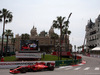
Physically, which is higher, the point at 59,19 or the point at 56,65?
the point at 59,19

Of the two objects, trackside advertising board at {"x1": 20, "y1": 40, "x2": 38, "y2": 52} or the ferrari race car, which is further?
trackside advertising board at {"x1": 20, "y1": 40, "x2": 38, "y2": 52}

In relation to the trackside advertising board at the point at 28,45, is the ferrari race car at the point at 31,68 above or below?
below

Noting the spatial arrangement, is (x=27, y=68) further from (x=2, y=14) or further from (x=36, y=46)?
(x=2, y=14)

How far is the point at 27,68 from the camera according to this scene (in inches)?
734

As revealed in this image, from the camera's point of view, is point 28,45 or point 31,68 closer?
point 31,68

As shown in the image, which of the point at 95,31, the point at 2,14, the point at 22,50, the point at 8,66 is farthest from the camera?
the point at 95,31

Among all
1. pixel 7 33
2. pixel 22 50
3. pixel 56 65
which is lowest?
pixel 56 65

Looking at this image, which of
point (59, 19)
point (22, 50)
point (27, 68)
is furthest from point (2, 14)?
point (27, 68)

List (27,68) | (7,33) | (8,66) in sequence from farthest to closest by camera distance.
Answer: (7,33)
(8,66)
(27,68)

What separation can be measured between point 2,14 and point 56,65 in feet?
72.1

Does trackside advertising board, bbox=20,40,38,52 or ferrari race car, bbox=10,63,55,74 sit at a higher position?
trackside advertising board, bbox=20,40,38,52

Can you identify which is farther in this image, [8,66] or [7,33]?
[7,33]

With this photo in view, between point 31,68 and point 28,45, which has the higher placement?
point 28,45

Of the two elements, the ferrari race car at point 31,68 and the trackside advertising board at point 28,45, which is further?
the trackside advertising board at point 28,45
